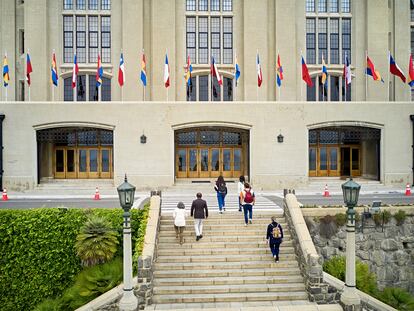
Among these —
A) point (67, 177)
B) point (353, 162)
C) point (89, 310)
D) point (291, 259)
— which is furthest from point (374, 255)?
point (67, 177)

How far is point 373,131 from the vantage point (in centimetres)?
2645

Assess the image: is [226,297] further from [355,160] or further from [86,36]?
[86,36]

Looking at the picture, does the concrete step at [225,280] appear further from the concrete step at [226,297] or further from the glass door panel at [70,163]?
the glass door panel at [70,163]

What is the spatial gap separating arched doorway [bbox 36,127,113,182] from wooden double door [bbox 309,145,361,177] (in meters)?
16.0

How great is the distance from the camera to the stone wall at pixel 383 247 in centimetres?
1448

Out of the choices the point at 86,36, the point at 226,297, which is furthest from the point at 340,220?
the point at 86,36

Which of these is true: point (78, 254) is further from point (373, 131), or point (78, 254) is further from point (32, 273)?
point (373, 131)

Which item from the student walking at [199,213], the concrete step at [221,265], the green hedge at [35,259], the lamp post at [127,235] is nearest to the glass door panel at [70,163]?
the green hedge at [35,259]

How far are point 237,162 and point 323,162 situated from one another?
7016mm

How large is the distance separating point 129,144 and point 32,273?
12.5 meters

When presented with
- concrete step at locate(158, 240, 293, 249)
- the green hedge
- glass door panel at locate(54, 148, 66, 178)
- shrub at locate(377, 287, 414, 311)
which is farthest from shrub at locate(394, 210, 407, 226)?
glass door panel at locate(54, 148, 66, 178)

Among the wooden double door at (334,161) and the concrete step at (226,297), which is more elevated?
the wooden double door at (334,161)

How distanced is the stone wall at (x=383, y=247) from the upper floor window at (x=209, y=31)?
63.9 ft

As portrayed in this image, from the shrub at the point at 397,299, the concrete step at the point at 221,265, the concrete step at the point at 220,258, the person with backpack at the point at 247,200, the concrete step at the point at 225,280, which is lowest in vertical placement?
the shrub at the point at 397,299
